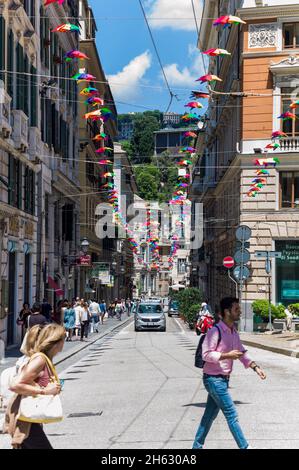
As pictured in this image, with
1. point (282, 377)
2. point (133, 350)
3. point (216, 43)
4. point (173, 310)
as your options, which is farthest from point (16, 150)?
point (173, 310)

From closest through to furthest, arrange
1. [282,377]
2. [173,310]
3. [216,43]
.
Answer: [282,377]
[216,43]
[173,310]

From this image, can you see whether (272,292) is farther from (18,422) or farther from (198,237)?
(198,237)

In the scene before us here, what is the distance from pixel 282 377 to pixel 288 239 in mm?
20502

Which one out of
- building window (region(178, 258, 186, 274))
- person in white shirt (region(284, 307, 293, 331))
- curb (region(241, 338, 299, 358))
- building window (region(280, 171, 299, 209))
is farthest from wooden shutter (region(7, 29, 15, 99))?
building window (region(178, 258, 186, 274))

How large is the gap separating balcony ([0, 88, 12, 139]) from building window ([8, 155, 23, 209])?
1700mm

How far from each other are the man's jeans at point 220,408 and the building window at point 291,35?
30761mm

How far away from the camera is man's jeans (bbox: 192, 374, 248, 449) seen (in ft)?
25.5

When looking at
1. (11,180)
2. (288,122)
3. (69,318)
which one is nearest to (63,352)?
(11,180)

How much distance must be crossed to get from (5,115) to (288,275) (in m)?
17.1

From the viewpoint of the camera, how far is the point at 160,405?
40.8ft

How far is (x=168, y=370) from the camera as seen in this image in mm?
18406

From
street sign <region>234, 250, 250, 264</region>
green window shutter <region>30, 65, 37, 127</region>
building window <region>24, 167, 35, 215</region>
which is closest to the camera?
street sign <region>234, 250, 250, 264</region>

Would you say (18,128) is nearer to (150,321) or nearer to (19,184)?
(19,184)

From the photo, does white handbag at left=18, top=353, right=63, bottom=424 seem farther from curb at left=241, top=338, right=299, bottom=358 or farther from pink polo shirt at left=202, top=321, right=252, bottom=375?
curb at left=241, top=338, right=299, bottom=358
